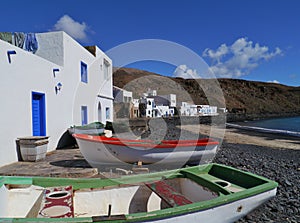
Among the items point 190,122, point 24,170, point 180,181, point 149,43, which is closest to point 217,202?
point 180,181

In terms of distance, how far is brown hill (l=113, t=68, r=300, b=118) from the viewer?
318 feet

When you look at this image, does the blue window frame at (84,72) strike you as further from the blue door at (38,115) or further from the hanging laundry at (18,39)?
the blue door at (38,115)

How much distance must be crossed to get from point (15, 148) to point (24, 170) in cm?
119

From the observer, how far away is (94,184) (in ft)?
11.1

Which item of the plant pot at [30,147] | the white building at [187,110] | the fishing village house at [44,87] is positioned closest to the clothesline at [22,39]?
the fishing village house at [44,87]

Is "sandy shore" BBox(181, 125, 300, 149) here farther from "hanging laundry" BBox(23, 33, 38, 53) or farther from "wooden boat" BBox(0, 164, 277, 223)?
"hanging laundry" BBox(23, 33, 38, 53)

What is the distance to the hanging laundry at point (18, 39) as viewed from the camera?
880 centimetres

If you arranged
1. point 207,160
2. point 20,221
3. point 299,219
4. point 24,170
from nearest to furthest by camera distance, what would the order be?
point 20,221
point 299,219
point 24,170
point 207,160

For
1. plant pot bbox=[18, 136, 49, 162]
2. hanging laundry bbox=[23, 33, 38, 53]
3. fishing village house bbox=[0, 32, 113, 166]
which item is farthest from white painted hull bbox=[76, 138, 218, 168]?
hanging laundry bbox=[23, 33, 38, 53]

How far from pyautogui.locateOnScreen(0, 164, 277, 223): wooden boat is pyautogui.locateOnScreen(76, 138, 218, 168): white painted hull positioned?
2.21 m

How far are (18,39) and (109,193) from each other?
8.45 metres

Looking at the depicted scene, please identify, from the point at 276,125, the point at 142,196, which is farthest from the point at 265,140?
the point at 276,125

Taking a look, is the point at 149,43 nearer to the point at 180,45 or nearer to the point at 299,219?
the point at 180,45

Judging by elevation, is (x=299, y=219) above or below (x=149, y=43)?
below
